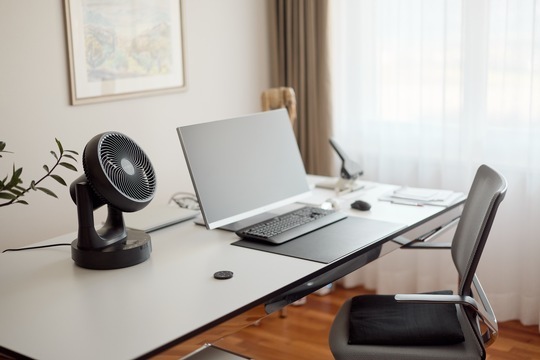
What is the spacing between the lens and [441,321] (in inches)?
87.4

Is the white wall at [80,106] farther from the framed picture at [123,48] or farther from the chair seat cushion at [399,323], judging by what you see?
the chair seat cushion at [399,323]

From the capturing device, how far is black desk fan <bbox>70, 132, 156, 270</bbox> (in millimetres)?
2141

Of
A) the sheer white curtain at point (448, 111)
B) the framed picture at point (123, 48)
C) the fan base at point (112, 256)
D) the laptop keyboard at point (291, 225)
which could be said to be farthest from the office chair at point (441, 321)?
the framed picture at point (123, 48)

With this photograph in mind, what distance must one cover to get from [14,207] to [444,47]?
83.7 inches

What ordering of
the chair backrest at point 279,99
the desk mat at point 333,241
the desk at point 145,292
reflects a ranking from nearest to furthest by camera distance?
1. the desk at point 145,292
2. the desk mat at point 333,241
3. the chair backrest at point 279,99

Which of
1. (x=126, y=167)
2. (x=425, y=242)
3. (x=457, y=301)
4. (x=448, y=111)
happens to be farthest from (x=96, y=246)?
(x=448, y=111)

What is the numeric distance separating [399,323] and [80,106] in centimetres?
175

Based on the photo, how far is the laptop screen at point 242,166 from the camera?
2.49 metres

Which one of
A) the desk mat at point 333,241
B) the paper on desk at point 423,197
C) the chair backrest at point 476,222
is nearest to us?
the chair backrest at point 476,222

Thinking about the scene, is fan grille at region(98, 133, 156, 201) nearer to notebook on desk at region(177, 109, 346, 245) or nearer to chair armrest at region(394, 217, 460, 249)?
notebook on desk at region(177, 109, 346, 245)

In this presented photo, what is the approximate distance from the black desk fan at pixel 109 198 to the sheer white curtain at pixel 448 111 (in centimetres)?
185

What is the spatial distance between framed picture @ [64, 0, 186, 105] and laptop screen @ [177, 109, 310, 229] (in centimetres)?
89

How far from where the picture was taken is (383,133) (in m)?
3.83

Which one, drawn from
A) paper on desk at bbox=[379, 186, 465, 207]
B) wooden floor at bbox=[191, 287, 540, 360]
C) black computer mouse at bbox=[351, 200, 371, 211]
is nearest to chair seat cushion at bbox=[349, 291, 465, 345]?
black computer mouse at bbox=[351, 200, 371, 211]
